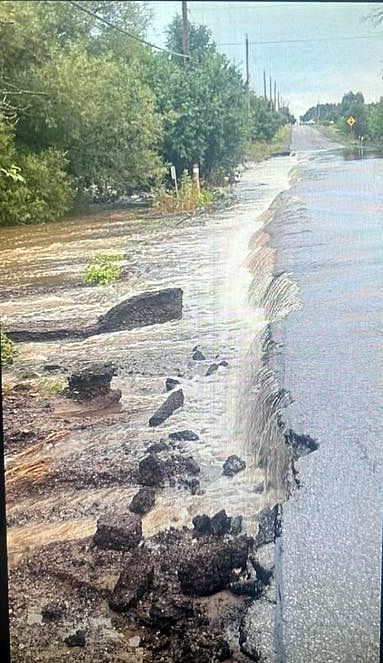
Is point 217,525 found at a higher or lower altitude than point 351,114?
lower

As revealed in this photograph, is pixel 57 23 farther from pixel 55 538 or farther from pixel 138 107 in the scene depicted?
pixel 55 538

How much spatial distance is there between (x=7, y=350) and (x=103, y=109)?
480 millimetres

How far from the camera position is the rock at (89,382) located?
1.41m

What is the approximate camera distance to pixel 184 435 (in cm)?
139

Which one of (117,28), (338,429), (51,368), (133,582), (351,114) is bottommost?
(133,582)

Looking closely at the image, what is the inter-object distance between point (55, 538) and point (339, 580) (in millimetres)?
505

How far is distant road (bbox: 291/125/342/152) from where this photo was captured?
1.49 meters

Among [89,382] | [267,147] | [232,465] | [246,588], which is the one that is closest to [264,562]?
[246,588]

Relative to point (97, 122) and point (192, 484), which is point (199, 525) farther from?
point (97, 122)

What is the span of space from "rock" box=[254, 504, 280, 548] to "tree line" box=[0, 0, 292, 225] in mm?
641

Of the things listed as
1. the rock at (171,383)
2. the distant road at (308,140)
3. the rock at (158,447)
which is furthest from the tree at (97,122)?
the rock at (158,447)

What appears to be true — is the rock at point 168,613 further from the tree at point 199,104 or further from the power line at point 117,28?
the power line at point 117,28

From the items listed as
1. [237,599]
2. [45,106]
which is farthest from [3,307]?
[237,599]

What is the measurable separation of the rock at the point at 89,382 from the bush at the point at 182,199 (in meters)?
0.34
